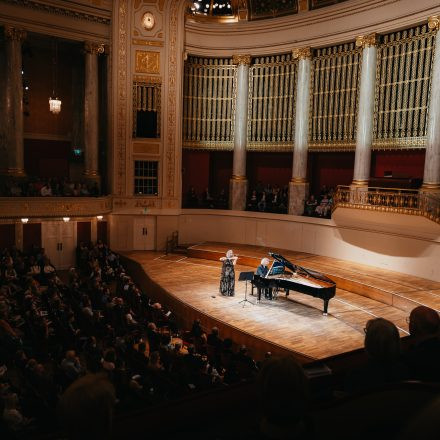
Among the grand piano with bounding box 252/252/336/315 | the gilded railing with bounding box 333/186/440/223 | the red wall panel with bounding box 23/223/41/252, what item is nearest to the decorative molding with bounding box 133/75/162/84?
the red wall panel with bounding box 23/223/41/252

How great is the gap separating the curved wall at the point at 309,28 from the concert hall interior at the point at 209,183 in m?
0.06

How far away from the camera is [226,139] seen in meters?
19.2

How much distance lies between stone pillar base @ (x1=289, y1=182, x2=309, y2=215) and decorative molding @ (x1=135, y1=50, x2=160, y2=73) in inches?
271

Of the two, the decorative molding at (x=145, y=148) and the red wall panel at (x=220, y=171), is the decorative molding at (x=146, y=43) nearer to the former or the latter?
the decorative molding at (x=145, y=148)

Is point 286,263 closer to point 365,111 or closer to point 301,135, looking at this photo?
point 365,111

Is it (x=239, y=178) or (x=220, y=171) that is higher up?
(x=220, y=171)

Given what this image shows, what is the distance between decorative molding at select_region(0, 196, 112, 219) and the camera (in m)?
15.3

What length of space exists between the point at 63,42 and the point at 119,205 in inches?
261

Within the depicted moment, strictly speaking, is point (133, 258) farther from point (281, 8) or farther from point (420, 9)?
point (420, 9)

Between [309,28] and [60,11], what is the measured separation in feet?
29.2

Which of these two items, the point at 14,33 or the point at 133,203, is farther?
the point at 133,203

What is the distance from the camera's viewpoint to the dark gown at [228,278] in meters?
12.0

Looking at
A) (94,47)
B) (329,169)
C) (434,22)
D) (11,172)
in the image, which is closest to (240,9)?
(94,47)

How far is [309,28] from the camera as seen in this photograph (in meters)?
16.9
